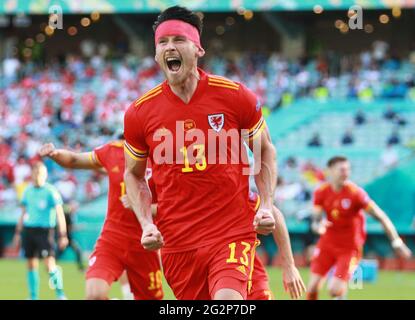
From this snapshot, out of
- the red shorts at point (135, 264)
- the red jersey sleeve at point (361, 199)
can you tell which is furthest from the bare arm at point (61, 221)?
the red shorts at point (135, 264)

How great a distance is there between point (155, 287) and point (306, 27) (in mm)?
33036

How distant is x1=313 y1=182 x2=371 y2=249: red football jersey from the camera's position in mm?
16188

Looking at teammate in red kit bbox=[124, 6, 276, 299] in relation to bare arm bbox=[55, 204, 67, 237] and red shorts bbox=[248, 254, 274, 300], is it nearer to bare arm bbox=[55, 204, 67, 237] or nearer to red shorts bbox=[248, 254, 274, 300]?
red shorts bbox=[248, 254, 274, 300]

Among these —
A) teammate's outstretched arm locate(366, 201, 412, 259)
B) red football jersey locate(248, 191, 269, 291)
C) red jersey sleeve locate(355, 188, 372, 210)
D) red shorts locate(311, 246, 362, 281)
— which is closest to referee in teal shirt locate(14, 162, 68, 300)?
red shorts locate(311, 246, 362, 281)

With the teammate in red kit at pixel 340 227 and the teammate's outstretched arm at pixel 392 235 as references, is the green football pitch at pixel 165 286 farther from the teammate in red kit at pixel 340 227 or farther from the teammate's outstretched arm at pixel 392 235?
the teammate's outstretched arm at pixel 392 235

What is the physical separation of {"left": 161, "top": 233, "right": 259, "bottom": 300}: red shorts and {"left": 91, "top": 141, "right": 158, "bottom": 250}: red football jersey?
3.89 meters

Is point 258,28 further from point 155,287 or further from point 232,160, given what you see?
point 232,160

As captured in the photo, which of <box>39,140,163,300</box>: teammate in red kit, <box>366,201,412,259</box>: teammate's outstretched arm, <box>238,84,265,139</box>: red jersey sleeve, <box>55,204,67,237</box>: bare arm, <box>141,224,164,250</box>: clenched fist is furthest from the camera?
<box>55,204,67,237</box>: bare arm

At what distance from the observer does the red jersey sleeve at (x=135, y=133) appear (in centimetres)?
853

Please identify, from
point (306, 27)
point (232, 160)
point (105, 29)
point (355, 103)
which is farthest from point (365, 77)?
point (232, 160)

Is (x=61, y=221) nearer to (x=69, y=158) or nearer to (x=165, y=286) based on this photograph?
(x=165, y=286)

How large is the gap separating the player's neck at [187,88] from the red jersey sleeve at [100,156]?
4353 millimetres

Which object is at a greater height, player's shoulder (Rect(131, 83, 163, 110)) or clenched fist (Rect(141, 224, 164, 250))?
player's shoulder (Rect(131, 83, 163, 110))

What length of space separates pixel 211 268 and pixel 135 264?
165 inches
